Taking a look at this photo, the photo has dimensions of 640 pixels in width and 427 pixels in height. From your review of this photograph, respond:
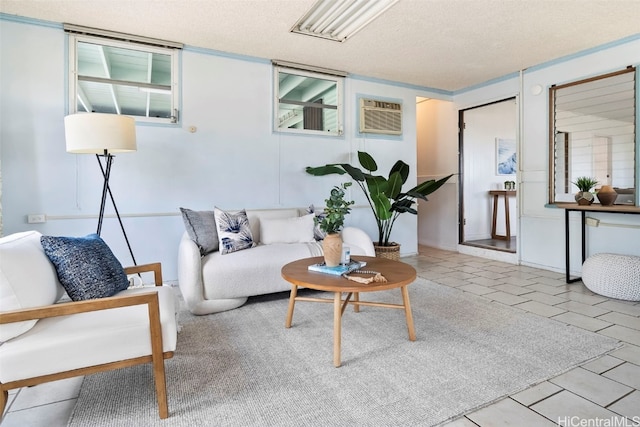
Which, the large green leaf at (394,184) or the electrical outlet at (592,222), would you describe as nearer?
the electrical outlet at (592,222)

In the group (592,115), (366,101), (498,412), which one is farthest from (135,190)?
(592,115)

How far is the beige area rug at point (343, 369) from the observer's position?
163cm

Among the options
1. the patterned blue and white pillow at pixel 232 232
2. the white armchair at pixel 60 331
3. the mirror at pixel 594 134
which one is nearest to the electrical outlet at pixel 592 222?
the mirror at pixel 594 134

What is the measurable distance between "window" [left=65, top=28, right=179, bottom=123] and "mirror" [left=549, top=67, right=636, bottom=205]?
4.56 m

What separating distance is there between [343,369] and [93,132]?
2526mm

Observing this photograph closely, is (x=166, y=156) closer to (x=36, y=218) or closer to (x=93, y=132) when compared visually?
(x=93, y=132)

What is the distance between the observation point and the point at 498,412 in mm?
1624

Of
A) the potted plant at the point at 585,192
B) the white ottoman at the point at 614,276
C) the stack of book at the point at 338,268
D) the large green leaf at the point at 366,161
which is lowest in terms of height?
the white ottoman at the point at 614,276

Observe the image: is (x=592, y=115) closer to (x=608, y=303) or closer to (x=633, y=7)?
(x=633, y=7)

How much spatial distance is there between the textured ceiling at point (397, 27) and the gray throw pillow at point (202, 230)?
5.94 ft

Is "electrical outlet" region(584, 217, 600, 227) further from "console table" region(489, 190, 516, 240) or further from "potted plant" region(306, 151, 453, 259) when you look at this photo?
"console table" region(489, 190, 516, 240)

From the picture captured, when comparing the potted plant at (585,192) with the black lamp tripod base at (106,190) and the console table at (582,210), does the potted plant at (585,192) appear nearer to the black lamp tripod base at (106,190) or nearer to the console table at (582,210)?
the console table at (582,210)

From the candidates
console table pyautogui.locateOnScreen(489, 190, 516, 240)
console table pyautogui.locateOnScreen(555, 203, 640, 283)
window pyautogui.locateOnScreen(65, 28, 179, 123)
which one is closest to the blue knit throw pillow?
window pyautogui.locateOnScreen(65, 28, 179, 123)

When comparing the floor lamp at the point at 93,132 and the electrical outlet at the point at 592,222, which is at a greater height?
the floor lamp at the point at 93,132
